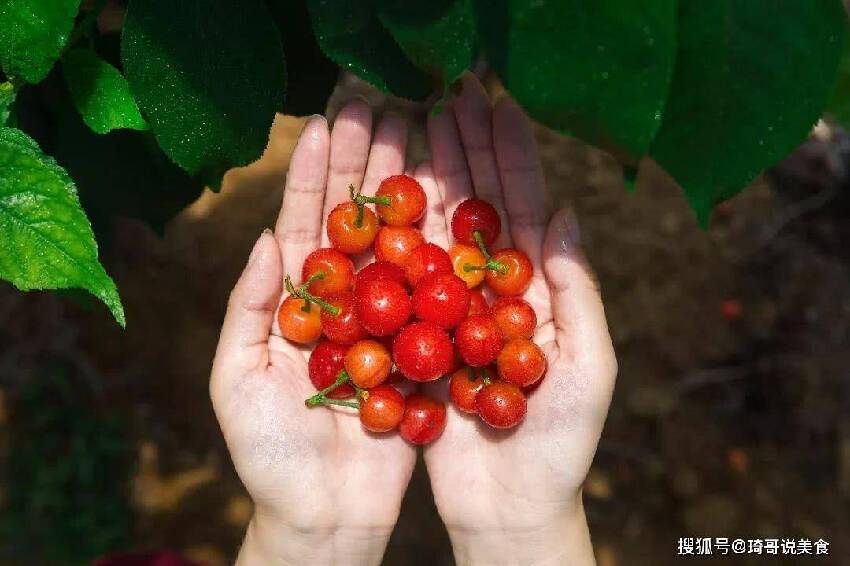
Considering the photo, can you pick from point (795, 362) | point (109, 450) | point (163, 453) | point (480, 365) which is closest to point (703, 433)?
point (795, 362)

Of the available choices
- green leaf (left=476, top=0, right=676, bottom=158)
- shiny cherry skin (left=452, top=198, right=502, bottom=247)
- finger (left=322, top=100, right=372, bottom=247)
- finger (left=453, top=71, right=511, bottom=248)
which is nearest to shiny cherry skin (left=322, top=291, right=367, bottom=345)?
finger (left=322, top=100, right=372, bottom=247)

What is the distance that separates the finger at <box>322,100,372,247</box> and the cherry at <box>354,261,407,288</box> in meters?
0.19

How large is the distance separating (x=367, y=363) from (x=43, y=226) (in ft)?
2.79

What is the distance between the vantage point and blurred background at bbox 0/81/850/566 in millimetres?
3025

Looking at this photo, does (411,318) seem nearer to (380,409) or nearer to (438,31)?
(380,409)

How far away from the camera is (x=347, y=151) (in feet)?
6.41

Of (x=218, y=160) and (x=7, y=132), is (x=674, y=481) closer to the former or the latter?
(x=218, y=160)

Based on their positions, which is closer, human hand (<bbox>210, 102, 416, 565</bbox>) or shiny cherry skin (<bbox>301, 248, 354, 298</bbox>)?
human hand (<bbox>210, 102, 416, 565</bbox>)

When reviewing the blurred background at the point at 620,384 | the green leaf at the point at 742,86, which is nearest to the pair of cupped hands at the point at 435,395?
the green leaf at the point at 742,86

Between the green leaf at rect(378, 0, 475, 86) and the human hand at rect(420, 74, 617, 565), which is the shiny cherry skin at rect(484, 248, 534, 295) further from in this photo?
the green leaf at rect(378, 0, 475, 86)

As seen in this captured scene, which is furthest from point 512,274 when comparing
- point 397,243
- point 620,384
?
point 620,384

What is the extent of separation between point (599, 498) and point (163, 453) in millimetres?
1720

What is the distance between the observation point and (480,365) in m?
1.84

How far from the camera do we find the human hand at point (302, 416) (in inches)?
71.0
